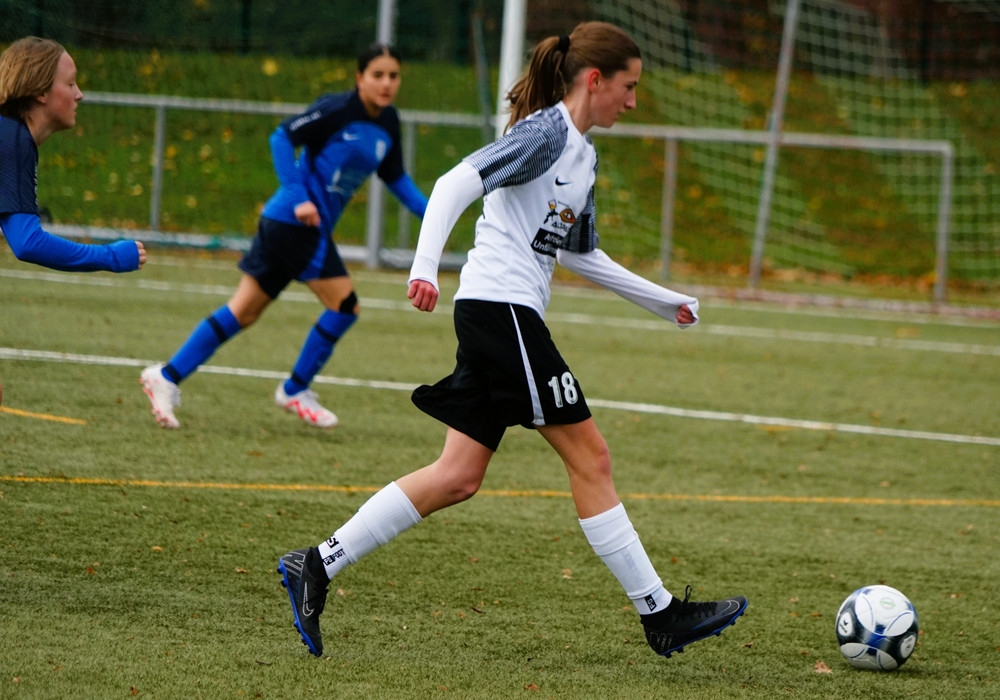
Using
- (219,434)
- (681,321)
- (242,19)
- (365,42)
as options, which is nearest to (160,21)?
A: (242,19)

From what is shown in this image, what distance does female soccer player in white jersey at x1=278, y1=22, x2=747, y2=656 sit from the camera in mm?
3691

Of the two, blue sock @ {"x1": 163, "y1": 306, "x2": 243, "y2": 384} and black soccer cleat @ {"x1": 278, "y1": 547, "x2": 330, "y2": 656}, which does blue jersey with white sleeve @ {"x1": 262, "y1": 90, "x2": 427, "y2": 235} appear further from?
black soccer cleat @ {"x1": 278, "y1": 547, "x2": 330, "y2": 656}

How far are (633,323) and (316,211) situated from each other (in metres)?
6.05

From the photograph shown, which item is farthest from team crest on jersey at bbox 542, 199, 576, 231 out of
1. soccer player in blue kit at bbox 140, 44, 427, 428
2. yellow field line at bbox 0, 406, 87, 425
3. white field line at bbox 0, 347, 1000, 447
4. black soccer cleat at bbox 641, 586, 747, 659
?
white field line at bbox 0, 347, 1000, 447

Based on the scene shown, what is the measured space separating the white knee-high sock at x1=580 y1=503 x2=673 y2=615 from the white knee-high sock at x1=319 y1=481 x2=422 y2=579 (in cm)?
54

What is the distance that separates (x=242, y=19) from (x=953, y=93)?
11.5 m

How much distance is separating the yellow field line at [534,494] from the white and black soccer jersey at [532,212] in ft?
6.94

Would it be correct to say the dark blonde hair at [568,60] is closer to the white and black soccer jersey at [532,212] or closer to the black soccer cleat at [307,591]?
the white and black soccer jersey at [532,212]

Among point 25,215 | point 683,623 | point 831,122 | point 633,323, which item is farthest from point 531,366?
point 831,122

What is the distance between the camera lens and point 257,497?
5.40 meters

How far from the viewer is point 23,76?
394 centimetres

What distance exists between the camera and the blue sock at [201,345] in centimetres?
657

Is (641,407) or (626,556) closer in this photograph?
(626,556)

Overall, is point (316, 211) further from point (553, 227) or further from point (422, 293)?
point (422, 293)
